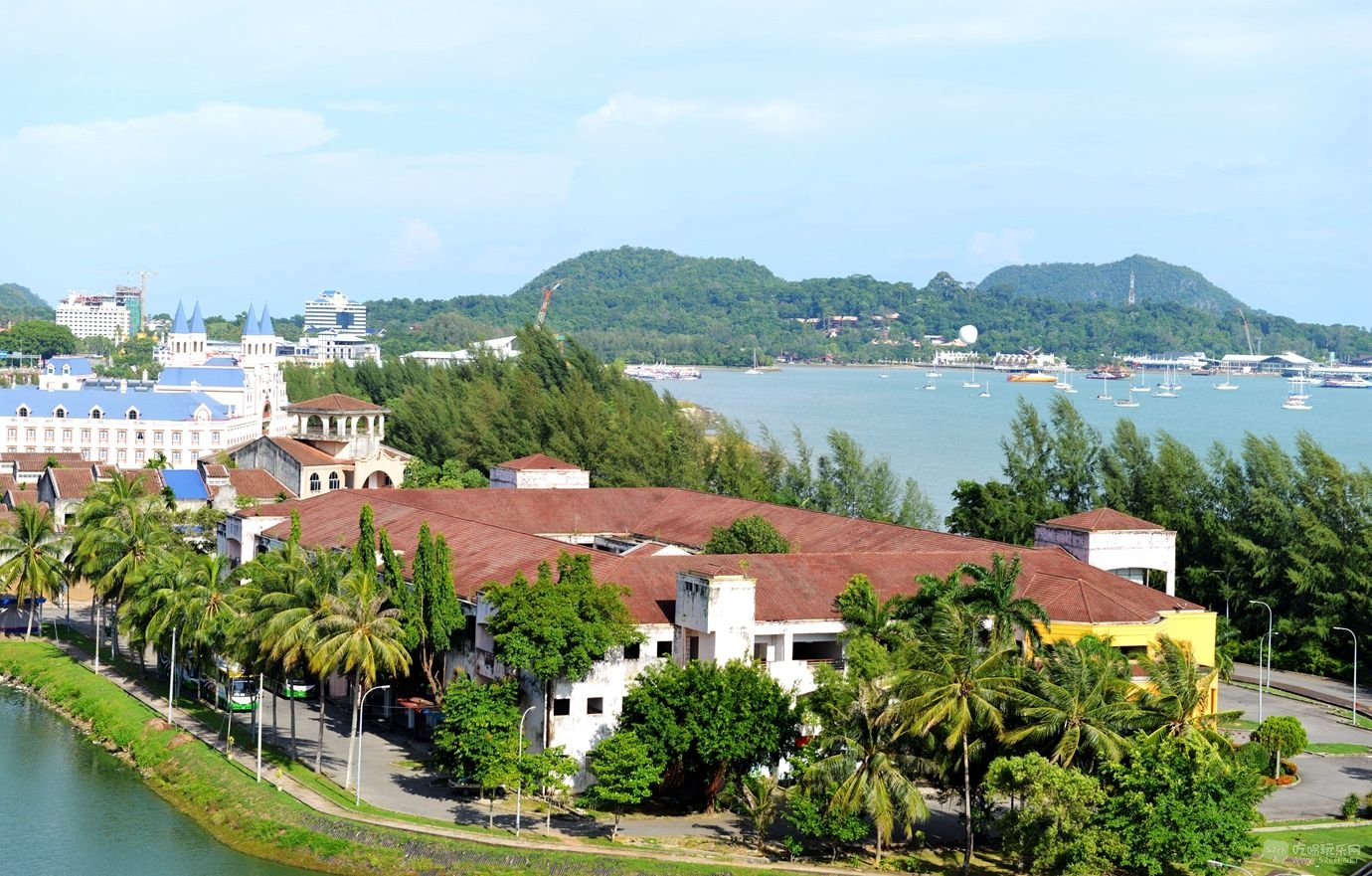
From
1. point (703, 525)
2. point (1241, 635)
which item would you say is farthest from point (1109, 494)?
point (703, 525)

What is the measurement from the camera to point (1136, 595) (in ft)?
130

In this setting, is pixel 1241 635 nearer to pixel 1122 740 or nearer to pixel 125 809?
pixel 1122 740

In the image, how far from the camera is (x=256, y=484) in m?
67.4

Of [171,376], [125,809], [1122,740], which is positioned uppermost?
[171,376]

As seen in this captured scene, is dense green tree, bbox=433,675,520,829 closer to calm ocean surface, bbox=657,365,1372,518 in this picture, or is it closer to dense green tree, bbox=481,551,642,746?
dense green tree, bbox=481,551,642,746

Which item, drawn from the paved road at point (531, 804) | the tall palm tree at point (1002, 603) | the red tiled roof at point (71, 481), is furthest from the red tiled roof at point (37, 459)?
the tall palm tree at point (1002, 603)

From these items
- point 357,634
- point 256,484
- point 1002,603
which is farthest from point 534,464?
point 1002,603

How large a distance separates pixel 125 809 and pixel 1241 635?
109ft

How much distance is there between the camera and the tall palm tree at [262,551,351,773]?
33.3m

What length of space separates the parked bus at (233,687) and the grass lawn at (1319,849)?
22759mm

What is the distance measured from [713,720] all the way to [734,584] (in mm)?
3471

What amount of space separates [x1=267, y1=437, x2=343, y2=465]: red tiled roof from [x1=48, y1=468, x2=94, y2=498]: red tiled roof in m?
7.50

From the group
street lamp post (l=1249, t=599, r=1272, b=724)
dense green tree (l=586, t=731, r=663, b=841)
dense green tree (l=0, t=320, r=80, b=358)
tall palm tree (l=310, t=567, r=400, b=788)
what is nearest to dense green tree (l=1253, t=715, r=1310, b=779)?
street lamp post (l=1249, t=599, r=1272, b=724)

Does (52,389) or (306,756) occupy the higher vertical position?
(52,389)
